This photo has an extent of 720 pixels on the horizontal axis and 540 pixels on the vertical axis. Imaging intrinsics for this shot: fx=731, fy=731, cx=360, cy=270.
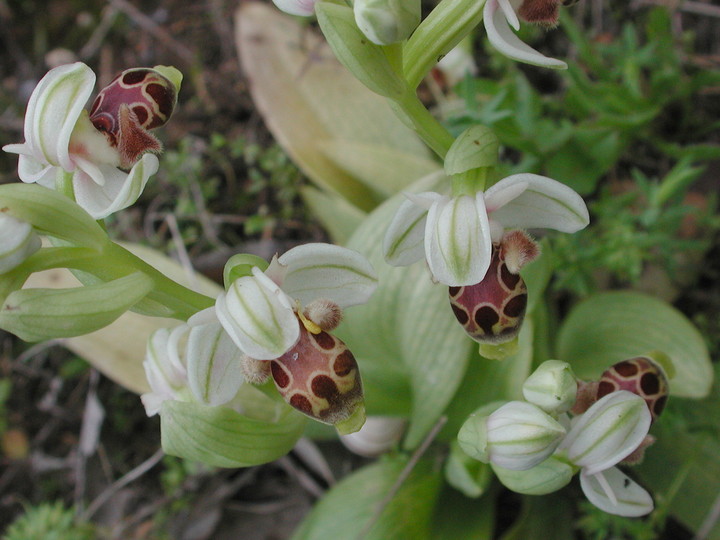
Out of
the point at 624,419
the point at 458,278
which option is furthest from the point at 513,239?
the point at 624,419

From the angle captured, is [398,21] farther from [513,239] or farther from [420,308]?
[420,308]

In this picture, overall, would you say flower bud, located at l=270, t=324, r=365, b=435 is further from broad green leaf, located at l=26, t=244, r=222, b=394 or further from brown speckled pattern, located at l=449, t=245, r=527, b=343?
broad green leaf, located at l=26, t=244, r=222, b=394

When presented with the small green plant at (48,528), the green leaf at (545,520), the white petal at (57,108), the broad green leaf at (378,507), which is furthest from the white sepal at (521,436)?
the small green plant at (48,528)

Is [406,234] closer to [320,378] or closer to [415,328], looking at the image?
[320,378]

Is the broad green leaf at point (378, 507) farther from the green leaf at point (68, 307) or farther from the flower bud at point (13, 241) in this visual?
the flower bud at point (13, 241)

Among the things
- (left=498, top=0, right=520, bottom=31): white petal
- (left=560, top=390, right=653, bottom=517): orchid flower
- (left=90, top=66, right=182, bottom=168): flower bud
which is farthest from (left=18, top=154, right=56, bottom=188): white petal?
(left=560, top=390, right=653, bottom=517): orchid flower

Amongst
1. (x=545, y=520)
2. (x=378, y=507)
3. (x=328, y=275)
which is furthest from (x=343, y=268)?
(x=545, y=520)
